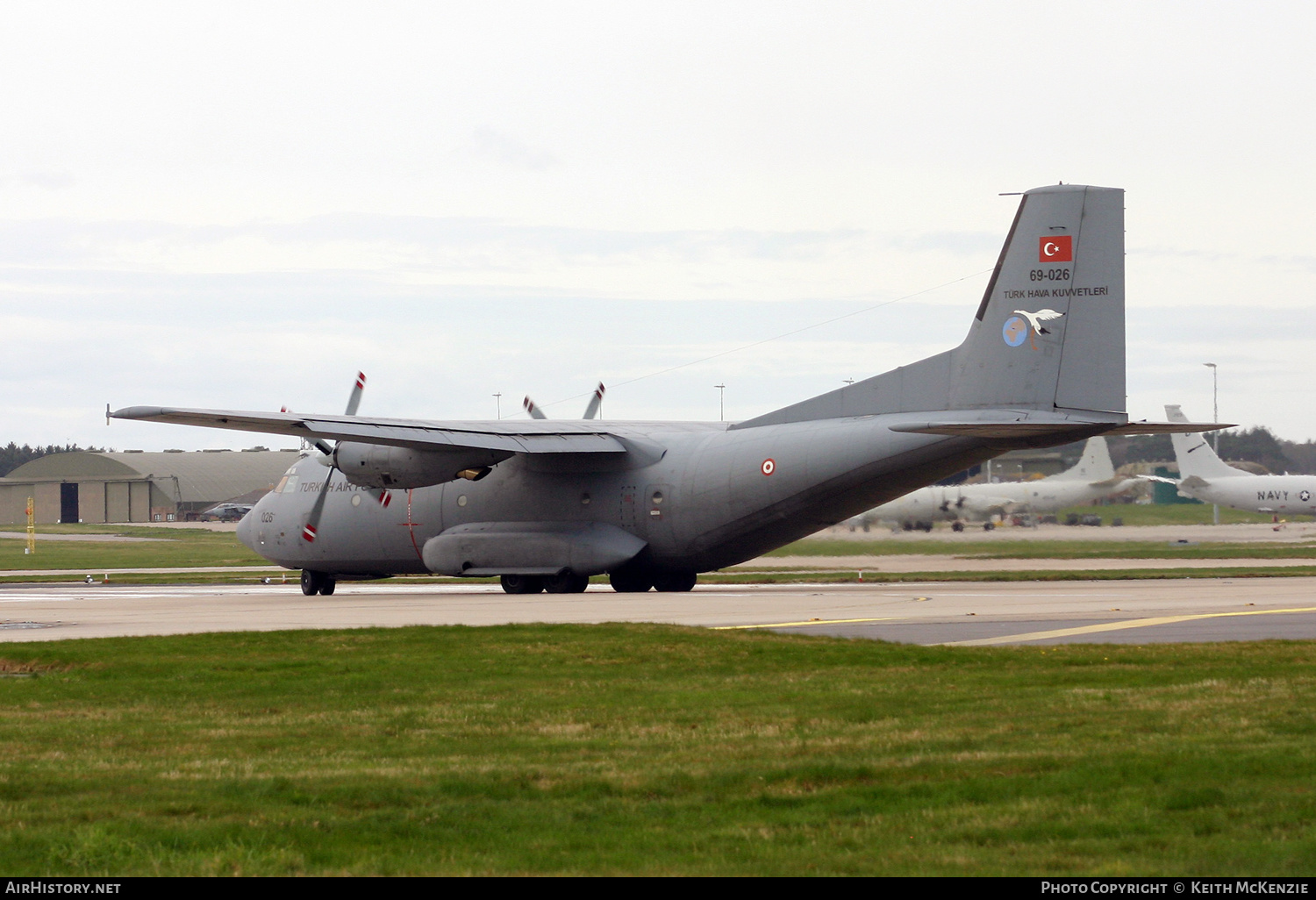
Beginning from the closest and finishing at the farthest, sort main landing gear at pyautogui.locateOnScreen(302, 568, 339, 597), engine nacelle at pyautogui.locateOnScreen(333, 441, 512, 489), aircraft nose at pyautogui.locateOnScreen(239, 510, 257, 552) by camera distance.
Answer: engine nacelle at pyautogui.locateOnScreen(333, 441, 512, 489)
main landing gear at pyautogui.locateOnScreen(302, 568, 339, 597)
aircraft nose at pyautogui.locateOnScreen(239, 510, 257, 552)

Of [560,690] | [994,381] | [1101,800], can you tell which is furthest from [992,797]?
[994,381]

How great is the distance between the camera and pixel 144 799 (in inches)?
329

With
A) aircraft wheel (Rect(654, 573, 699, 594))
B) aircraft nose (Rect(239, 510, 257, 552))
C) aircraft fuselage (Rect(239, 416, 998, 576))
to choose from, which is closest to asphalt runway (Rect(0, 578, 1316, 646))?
aircraft wheel (Rect(654, 573, 699, 594))

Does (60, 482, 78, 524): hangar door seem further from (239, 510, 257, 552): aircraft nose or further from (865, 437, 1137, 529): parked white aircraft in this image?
→ (239, 510, 257, 552): aircraft nose

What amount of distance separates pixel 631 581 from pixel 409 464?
6071mm

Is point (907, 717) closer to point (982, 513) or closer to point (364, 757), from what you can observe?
point (364, 757)

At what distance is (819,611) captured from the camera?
979 inches

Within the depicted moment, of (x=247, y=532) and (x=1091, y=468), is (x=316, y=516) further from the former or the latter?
(x=1091, y=468)

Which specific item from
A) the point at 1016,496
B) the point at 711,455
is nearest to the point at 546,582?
the point at 711,455

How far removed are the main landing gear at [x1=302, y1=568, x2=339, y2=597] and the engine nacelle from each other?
592cm

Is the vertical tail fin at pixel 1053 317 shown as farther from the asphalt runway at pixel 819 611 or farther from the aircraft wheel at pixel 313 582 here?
Result: the aircraft wheel at pixel 313 582

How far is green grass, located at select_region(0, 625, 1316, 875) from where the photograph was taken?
6.96 m

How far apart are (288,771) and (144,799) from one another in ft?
3.64

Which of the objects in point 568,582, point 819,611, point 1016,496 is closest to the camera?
point 819,611
